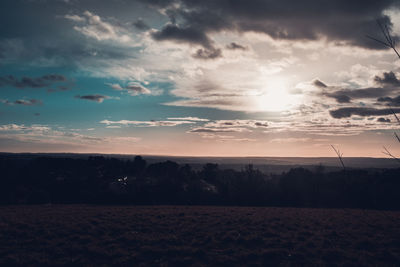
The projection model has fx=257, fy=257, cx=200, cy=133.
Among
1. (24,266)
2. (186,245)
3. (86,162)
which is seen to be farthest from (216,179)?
(24,266)

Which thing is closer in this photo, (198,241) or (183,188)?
(198,241)

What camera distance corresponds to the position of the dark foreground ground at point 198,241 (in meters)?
13.1

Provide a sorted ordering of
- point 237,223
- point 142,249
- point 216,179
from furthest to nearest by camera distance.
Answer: point 216,179
point 237,223
point 142,249

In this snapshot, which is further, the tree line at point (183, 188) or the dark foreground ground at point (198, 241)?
the tree line at point (183, 188)

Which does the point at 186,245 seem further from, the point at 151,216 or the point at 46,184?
the point at 46,184

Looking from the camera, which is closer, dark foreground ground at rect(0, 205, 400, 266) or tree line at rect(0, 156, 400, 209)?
dark foreground ground at rect(0, 205, 400, 266)

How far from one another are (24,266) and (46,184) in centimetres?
4282

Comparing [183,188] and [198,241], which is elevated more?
[198,241]

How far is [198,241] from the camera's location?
16.3 meters

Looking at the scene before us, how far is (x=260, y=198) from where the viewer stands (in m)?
48.5

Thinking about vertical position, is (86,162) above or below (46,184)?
above

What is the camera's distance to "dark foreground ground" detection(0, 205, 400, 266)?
42.9 feet

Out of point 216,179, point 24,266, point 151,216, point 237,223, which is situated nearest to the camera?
point 24,266

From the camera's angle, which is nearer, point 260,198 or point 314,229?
point 314,229
